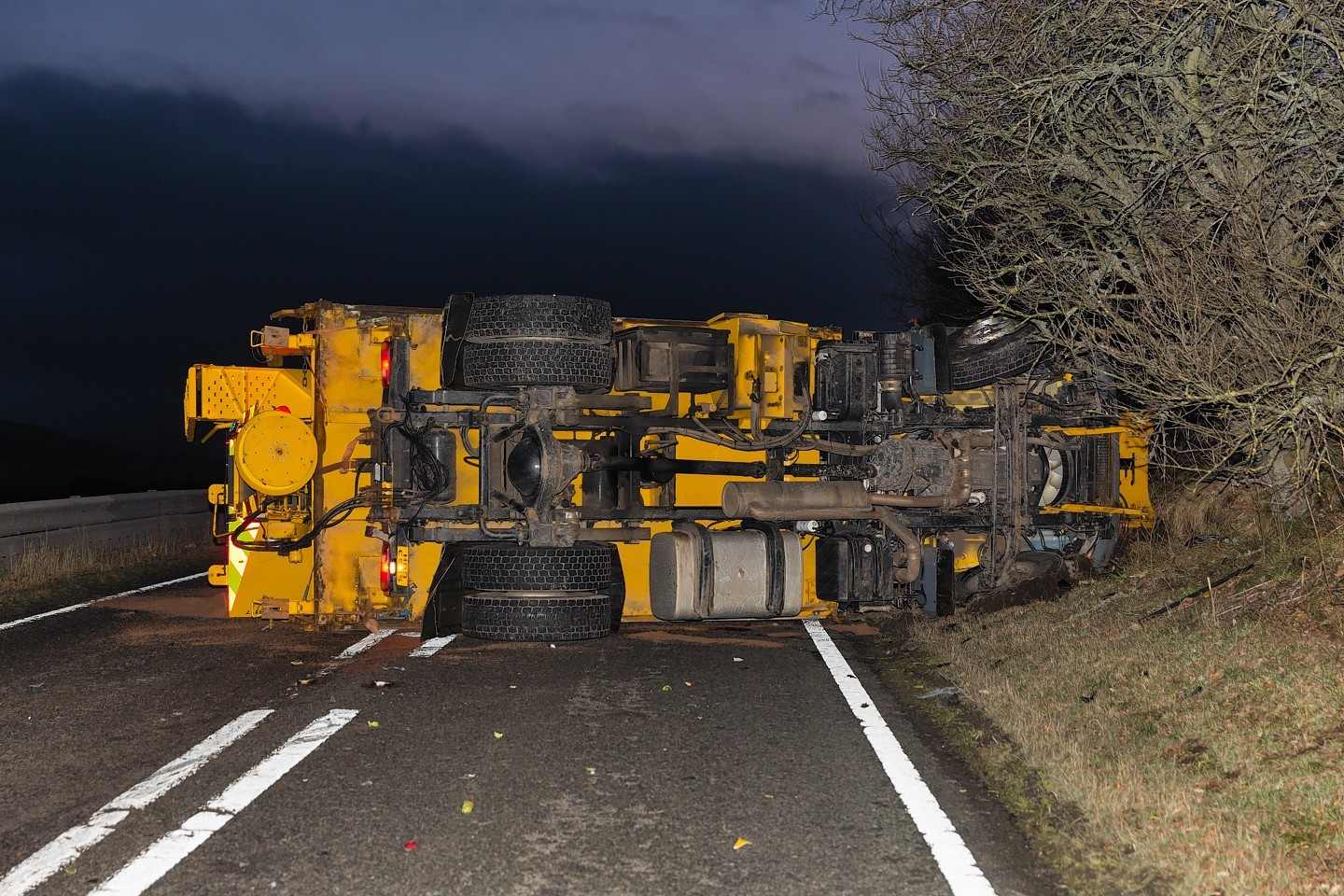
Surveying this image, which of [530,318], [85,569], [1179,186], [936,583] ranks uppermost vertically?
[1179,186]

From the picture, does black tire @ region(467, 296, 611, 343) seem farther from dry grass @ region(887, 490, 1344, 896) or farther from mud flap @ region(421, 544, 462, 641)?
dry grass @ region(887, 490, 1344, 896)

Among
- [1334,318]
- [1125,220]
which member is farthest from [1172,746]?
[1125,220]

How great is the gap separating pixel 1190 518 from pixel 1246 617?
173 inches

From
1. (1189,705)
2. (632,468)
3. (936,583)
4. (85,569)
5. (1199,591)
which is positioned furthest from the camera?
(85,569)

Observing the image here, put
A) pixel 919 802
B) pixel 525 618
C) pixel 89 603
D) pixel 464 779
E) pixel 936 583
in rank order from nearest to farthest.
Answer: pixel 919 802, pixel 464 779, pixel 525 618, pixel 936 583, pixel 89 603

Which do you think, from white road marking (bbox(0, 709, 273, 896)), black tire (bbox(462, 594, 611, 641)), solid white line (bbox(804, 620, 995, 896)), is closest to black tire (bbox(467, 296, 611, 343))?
black tire (bbox(462, 594, 611, 641))

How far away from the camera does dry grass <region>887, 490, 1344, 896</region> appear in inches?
181

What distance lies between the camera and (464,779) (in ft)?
18.1

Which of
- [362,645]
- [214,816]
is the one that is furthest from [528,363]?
[214,816]

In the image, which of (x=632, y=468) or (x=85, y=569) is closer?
(x=632, y=468)

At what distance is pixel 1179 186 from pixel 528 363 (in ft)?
17.6

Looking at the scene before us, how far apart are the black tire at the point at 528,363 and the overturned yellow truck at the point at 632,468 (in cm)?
2

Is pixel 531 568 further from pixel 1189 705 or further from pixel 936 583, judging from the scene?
pixel 1189 705

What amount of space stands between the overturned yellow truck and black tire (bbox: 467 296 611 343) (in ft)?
0.06
